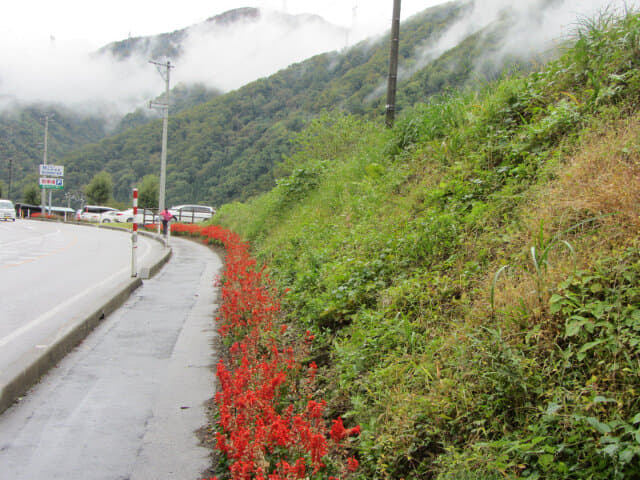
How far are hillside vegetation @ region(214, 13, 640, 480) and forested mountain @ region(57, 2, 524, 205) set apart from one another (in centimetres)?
5016

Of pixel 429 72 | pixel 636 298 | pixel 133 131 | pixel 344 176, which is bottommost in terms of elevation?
pixel 636 298

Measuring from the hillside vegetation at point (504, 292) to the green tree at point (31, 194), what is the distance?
9245cm

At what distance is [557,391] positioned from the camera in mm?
2613

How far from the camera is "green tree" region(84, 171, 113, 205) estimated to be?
8425 cm

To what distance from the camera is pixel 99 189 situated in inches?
3332

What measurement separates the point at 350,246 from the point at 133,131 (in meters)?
103

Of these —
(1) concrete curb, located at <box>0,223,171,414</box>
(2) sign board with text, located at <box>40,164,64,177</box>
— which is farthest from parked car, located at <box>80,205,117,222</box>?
(1) concrete curb, located at <box>0,223,171,414</box>

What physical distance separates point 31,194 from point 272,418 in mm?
97676

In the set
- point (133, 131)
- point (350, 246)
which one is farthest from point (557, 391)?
point (133, 131)

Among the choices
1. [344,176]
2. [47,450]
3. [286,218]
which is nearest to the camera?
[47,450]

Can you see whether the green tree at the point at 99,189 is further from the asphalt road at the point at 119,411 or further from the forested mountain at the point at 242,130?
the asphalt road at the point at 119,411

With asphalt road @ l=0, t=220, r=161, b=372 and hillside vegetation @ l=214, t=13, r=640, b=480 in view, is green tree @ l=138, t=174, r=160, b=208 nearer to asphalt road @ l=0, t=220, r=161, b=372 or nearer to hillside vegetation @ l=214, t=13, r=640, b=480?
asphalt road @ l=0, t=220, r=161, b=372

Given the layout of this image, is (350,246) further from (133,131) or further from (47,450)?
(133,131)

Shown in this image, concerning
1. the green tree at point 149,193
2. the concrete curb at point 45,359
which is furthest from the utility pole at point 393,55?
the green tree at point 149,193
